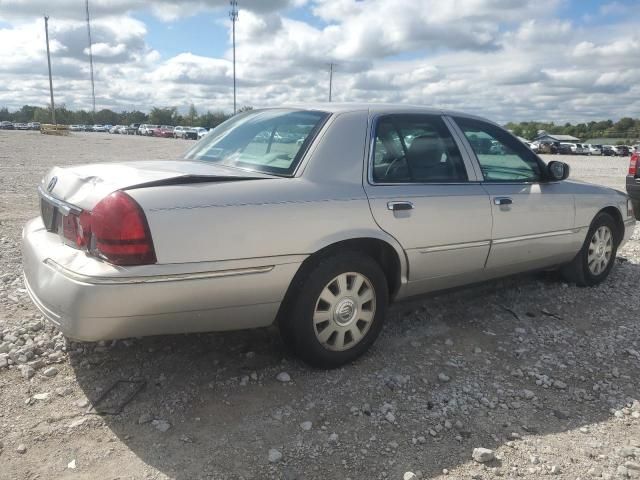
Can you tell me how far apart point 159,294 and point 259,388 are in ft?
2.95

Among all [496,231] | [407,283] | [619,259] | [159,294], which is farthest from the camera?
[619,259]

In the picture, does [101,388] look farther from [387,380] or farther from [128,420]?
[387,380]

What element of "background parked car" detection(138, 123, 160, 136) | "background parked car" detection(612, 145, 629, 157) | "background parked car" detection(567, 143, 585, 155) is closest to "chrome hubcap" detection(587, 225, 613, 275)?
"background parked car" detection(567, 143, 585, 155)

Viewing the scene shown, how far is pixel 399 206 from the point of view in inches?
139

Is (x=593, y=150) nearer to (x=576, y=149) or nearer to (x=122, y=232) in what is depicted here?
(x=576, y=149)

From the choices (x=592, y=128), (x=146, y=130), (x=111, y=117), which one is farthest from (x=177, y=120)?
(x=592, y=128)

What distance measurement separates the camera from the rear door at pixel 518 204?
4.22 meters

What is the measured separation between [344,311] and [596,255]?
10.2 feet

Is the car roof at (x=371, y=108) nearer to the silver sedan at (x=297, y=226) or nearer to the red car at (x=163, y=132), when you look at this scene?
the silver sedan at (x=297, y=226)

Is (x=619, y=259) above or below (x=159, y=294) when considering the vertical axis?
below

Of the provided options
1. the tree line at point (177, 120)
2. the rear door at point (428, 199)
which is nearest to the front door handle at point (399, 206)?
the rear door at point (428, 199)

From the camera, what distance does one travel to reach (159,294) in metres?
2.75

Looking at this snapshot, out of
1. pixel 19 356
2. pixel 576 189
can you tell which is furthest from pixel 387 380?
pixel 576 189

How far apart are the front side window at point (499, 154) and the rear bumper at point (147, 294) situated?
1907mm
